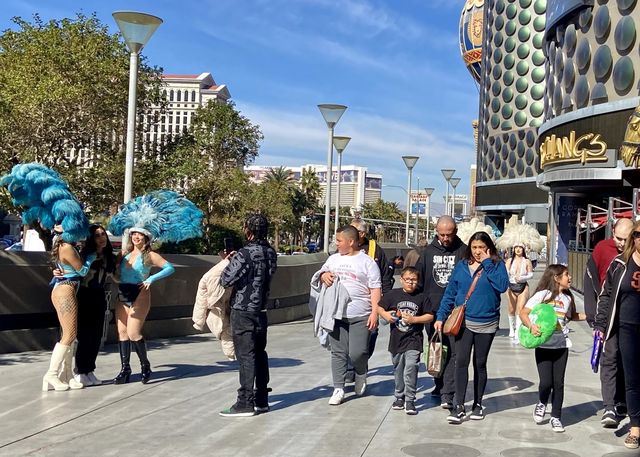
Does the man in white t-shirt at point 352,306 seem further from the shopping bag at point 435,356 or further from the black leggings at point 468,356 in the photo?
the black leggings at point 468,356

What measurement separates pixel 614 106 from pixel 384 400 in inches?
988

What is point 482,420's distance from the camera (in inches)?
274

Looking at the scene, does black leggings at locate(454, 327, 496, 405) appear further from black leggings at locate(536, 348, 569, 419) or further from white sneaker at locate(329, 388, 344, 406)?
white sneaker at locate(329, 388, 344, 406)

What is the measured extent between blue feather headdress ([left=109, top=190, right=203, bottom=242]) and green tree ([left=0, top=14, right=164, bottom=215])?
504 inches

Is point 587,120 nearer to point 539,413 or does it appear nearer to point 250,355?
point 539,413

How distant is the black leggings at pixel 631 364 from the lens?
6.09 meters

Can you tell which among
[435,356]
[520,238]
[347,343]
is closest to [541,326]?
[435,356]

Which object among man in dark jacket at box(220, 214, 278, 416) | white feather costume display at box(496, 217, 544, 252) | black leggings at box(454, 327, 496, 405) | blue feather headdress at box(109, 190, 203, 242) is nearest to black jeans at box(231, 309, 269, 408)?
man in dark jacket at box(220, 214, 278, 416)

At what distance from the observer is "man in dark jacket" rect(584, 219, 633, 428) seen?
6656 millimetres

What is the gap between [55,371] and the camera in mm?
7680

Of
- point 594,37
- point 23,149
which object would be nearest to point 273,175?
point 594,37

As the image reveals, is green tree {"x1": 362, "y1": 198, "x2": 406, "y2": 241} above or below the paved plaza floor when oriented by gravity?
above

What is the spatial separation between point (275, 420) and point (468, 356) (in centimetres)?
179

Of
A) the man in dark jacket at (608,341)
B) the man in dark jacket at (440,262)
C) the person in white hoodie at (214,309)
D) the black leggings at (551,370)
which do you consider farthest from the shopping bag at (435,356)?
the person in white hoodie at (214,309)
